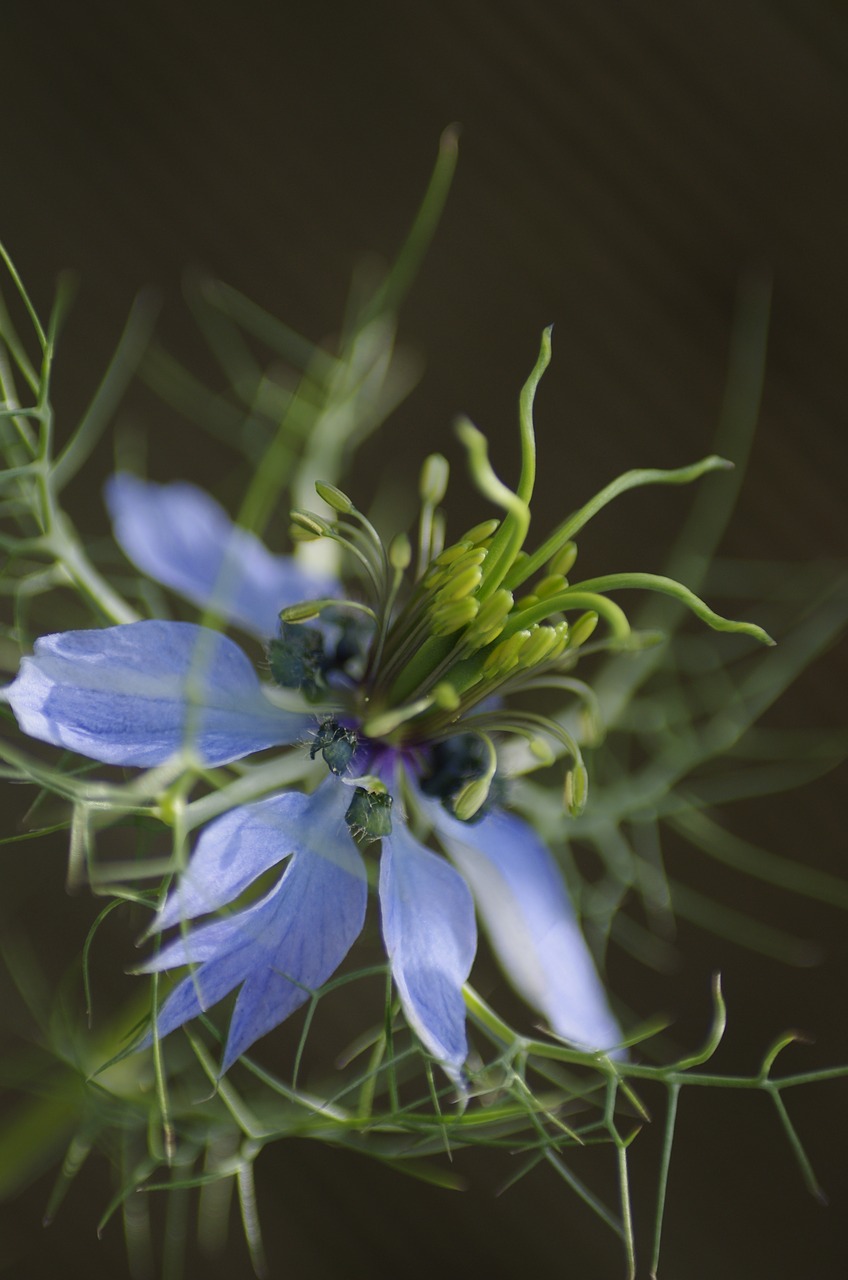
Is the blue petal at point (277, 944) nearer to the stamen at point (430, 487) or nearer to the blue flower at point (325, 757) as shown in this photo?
the blue flower at point (325, 757)

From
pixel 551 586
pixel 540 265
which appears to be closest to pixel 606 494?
pixel 551 586

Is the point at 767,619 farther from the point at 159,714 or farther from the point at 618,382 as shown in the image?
the point at 159,714

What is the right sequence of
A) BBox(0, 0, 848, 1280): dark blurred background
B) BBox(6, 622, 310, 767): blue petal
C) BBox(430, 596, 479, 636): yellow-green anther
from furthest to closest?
1. BBox(0, 0, 848, 1280): dark blurred background
2. BBox(430, 596, 479, 636): yellow-green anther
3. BBox(6, 622, 310, 767): blue petal

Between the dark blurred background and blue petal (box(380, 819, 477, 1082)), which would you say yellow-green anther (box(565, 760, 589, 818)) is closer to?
blue petal (box(380, 819, 477, 1082))

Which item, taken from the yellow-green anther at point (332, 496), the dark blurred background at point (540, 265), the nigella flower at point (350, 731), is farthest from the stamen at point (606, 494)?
the dark blurred background at point (540, 265)

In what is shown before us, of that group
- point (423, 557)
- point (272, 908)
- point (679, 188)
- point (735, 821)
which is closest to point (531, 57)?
point (679, 188)

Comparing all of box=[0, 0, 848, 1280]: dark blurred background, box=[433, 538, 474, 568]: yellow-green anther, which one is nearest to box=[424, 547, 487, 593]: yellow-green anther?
box=[433, 538, 474, 568]: yellow-green anther
